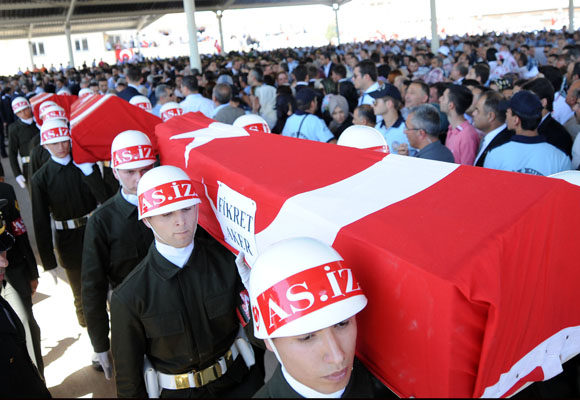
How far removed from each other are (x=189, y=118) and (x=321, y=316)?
269 centimetres

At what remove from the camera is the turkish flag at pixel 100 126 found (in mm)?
3973

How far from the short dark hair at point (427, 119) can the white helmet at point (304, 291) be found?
8.32 feet

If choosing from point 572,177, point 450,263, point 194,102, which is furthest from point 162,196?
point 194,102

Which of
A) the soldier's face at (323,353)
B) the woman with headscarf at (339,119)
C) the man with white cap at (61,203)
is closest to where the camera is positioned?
the soldier's face at (323,353)

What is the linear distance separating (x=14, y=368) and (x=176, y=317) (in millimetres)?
676

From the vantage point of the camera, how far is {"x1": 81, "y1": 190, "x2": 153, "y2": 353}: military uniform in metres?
2.76

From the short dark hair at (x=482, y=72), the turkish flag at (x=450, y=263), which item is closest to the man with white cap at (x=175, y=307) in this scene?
the turkish flag at (x=450, y=263)

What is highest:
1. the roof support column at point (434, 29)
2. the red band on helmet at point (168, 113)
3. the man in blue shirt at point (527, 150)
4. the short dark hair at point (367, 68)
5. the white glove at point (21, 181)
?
the roof support column at point (434, 29)

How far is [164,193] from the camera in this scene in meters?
2.03

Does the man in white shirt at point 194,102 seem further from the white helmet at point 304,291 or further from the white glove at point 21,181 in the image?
the white helmet at point 304,291

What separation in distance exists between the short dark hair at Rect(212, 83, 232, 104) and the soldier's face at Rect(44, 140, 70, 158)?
6.88 feet

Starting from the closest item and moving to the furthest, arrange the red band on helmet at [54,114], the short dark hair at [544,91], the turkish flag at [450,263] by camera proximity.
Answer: the turkish flag at [450,263] → the short dark hair at [544,91] → the red band on helmet at [54,114]

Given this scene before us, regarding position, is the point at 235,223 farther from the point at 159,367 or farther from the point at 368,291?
the point at 368,291

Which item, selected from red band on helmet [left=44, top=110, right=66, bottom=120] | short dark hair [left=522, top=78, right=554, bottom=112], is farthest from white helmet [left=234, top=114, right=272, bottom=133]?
short dark hair [left=522, top=78, right=554, bottom=112]
